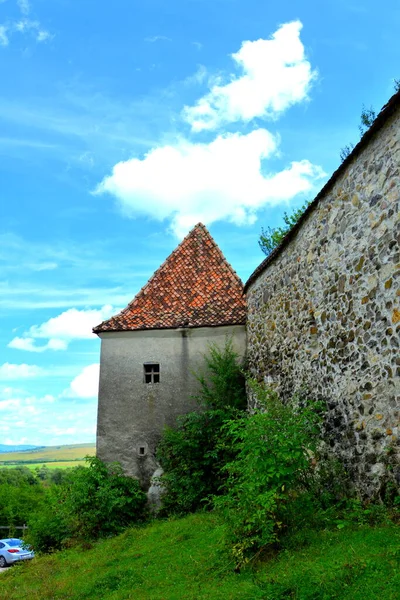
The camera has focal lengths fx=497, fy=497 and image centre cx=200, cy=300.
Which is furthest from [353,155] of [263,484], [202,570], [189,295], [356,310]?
[189,295]

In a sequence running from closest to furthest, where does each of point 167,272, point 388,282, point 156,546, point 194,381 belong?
point 388,282 < point 156,546 < point 194,381 < point 167,272

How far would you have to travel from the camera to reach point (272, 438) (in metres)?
6.94

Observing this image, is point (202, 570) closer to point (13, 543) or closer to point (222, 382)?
point (222, 382)

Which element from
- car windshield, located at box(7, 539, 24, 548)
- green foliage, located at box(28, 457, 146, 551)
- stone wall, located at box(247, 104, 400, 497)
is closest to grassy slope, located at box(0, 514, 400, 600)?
green foliage, located at box(28, 457, 146, 551)

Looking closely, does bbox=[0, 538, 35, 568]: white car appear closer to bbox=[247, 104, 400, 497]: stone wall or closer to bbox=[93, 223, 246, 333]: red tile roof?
bbox=[93, 223, 246, 333]: red tile roof

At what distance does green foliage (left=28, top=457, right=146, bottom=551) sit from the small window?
8.21 feet

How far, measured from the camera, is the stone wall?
6.52 m

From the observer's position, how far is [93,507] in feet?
42.4

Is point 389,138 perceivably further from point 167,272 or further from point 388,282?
point 167,272

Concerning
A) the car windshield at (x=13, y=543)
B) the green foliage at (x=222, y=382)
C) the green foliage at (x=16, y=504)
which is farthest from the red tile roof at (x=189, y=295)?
the green foliage at (x=16, y=504)

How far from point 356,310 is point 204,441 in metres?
6.99

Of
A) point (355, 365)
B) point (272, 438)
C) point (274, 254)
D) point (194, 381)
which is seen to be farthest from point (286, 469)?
point (194, 381)

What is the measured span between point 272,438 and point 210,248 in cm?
1077

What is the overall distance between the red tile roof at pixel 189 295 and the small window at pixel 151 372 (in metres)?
1.13
